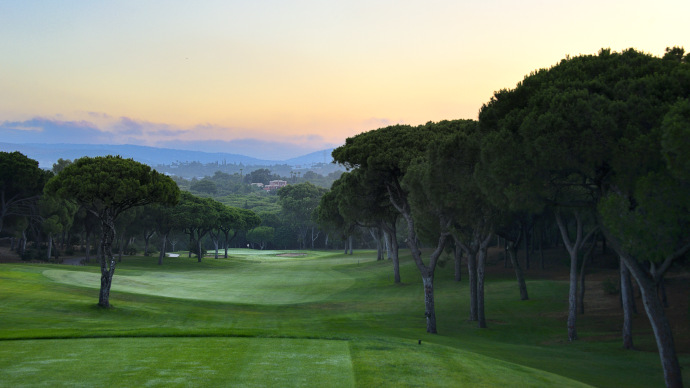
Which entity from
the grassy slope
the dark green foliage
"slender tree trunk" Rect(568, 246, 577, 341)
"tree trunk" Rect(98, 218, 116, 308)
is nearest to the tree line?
"slender tree trunk" Rect(568, 246, 577, 341)

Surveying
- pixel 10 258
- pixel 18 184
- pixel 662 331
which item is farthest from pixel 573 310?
pixel 10 258

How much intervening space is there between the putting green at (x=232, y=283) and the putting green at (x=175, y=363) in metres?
28.4

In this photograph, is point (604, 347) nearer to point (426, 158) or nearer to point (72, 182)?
point (426, 158)

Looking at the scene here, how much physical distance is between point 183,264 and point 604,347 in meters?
71.8

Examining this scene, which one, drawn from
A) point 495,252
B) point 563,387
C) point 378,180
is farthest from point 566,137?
point 495,252

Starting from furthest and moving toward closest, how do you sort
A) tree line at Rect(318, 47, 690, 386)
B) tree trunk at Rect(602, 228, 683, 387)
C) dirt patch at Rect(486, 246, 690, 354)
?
dirt patch at Rect(486, 246, 690, 354) < tree trunk at Rect(602, 228, 683, 387) < tree line at Rect(318, 47, 690, 386)

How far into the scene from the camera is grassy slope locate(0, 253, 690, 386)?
13.5 m

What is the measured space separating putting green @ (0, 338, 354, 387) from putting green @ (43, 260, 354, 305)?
93.1ft

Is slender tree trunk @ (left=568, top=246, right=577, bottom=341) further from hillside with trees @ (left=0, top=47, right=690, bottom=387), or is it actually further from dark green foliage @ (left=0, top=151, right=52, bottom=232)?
dark green foliage @ (left=0, top=151, right=52, bottom=232)

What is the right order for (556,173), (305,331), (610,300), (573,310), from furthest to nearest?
(610,300), (573,310), (305,331), (556,173)

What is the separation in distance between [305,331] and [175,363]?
9.80 metres

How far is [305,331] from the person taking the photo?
22484 mm

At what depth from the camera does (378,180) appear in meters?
33.1

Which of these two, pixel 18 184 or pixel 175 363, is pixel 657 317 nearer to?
pixel 175 363
